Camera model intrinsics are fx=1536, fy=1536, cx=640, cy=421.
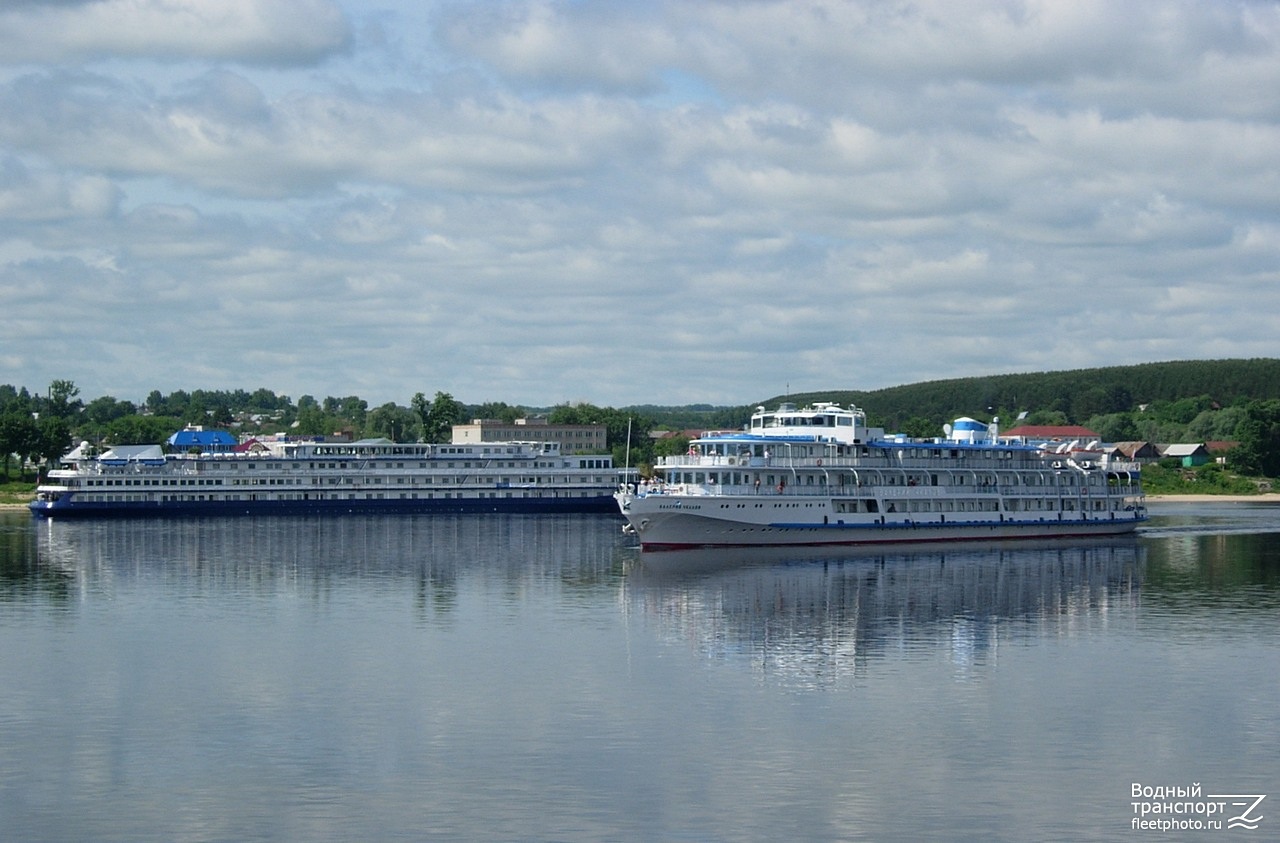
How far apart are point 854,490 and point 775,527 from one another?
696 cm

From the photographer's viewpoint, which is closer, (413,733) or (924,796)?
(924,796)

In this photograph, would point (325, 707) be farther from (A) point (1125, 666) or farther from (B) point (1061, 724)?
(A) point (1125, 666)

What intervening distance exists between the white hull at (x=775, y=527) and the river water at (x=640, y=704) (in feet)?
23.3

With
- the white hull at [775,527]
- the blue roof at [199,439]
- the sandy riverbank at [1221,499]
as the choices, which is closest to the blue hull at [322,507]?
the blue roof at [199,439]

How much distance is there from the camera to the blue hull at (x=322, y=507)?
148500 mm

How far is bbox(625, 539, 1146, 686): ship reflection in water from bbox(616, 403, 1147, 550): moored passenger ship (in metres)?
2.02

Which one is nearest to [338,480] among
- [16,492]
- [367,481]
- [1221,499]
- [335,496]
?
[335,496]

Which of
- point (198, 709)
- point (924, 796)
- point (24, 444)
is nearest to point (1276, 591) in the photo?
point (924, 796)

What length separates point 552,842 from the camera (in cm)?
3459

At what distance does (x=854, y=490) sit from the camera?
101875 mm

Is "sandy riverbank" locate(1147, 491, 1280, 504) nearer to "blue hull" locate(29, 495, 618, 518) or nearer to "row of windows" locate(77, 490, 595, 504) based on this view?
"blue hull" locate(29, 495, 618, 518)

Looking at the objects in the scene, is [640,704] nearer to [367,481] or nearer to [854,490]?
[854,490]

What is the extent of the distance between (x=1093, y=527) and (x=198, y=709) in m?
82.4

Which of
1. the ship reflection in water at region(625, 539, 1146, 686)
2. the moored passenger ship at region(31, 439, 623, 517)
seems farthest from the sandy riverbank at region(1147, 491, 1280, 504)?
the ship reflection in water at region(625, 539, 1146, 686)
